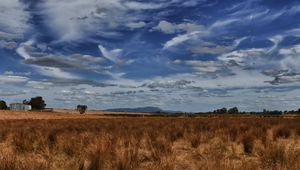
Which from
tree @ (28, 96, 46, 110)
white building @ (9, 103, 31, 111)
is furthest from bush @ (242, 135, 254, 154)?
tree @ (28, 96, 46, 110)

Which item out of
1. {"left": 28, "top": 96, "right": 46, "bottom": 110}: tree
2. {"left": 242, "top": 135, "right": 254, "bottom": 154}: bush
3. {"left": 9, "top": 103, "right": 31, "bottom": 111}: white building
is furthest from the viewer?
{"left": 28, "top": 96, "right": 46, "bottom": 110}: tree

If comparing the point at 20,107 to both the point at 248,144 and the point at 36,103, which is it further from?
the point at 248,144

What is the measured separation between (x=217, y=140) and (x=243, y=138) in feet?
3.34

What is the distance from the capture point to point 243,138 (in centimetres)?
1458

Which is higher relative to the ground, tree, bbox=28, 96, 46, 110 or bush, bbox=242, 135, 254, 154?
tree, bbox=28, 96, 46, 110

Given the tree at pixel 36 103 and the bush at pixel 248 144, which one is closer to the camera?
the bush at pixel 248 144

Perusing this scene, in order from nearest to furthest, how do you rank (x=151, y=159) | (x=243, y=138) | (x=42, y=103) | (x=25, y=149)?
1. (x=151, y=159)
2. (x=25, y=149)
3. (x=243, y=138)
4. (x=42, y=103)

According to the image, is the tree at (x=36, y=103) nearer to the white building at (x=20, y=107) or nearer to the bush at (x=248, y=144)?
the white building at (x=20, y=107)

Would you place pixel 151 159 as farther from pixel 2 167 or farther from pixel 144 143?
pixel 2 167

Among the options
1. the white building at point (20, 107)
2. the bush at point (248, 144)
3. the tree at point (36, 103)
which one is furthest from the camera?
the tree at point (36, 103)

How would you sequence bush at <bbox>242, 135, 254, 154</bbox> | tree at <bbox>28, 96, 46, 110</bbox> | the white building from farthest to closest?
tree at <bbox>28, 96, 46, 110</bbox> < the white building < bush at <bbox>242, 135, 254, 154</bbox>

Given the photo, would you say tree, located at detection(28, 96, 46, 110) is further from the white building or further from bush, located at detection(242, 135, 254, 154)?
bush, located at detection(242, 135, 254, 154)

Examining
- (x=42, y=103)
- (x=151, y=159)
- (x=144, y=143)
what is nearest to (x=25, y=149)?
(x=144, y=143)

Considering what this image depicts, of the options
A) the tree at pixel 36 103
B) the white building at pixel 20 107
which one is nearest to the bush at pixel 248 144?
the white building at pixel 20 107
